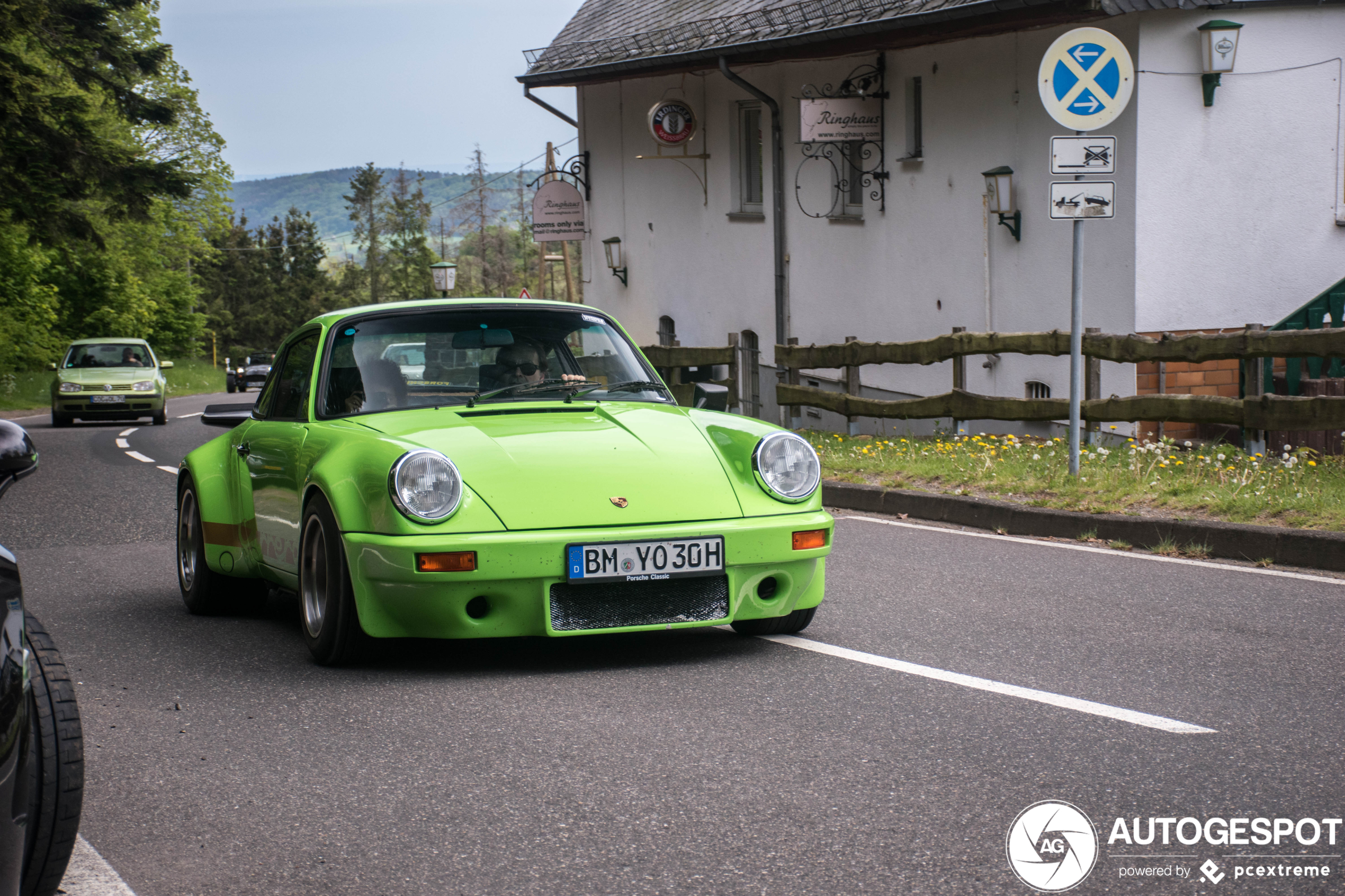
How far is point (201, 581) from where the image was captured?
659 centimetres

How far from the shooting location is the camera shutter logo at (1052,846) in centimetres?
313

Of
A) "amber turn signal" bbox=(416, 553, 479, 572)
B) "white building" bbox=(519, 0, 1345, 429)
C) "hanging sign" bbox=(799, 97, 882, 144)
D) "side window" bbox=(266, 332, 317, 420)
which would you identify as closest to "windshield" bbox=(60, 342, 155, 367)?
"white building" bbox=(519, 0, 1345, 429)

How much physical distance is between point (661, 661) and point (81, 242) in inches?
708

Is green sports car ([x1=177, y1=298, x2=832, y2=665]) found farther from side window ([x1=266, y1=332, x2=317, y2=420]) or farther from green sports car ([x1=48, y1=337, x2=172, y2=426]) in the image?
green sports car ([x1=48, y1=337, x2=172, y2=426])

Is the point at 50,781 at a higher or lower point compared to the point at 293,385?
lower

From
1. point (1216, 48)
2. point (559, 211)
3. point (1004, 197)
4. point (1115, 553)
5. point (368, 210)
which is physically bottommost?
point (1115, 553)

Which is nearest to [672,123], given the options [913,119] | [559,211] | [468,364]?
[559,211]

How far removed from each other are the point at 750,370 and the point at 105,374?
40.2ft

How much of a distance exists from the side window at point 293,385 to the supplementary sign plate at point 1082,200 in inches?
215

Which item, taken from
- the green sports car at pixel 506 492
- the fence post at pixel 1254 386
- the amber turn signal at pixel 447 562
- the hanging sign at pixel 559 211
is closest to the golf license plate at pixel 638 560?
the green sports car at pixel 506 492

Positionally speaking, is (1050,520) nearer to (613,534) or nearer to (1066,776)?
(613,534)

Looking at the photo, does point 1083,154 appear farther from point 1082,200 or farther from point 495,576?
point 495,576

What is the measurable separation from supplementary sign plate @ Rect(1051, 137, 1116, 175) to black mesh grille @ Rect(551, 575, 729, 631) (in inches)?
221

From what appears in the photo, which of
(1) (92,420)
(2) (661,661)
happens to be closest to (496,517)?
(2) (661,661)
